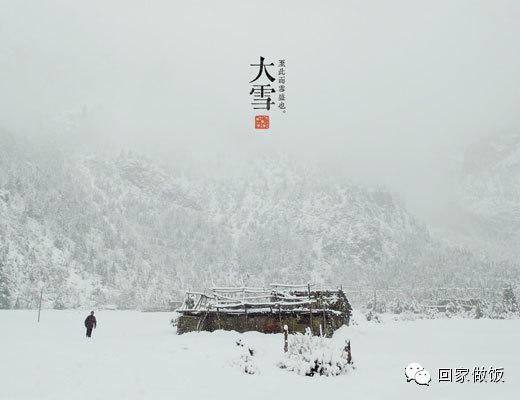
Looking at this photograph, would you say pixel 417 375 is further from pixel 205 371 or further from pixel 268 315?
pixel 268 315

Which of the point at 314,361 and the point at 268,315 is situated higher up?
the point at 268,315

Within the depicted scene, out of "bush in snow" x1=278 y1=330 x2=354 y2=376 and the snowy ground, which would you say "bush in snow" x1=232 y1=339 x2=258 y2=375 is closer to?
the snowy ground

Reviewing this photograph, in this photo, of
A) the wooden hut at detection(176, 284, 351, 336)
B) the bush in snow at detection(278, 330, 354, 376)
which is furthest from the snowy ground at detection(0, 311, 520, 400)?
the wooden hut at detection(176, 284, 351, 336)

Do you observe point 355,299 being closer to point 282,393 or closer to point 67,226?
point 67,226

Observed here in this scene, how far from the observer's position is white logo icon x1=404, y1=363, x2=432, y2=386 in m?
12.9

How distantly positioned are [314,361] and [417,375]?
341cm

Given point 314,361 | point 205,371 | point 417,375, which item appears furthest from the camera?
point 205,371

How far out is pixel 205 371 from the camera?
608 inches

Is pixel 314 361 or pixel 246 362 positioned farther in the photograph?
pixel 246 362

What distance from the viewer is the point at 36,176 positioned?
18188 centimetres

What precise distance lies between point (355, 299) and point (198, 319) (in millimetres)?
138541

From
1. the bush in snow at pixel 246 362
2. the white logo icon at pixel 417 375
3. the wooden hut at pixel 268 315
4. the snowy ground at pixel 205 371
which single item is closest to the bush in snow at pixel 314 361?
the snowy ground at pixel 205 371

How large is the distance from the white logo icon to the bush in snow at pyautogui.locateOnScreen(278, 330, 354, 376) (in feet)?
7.64

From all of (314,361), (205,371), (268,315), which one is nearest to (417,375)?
(314,361)
